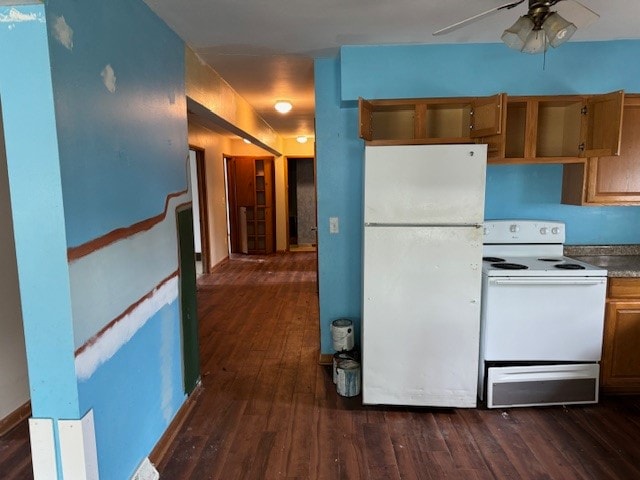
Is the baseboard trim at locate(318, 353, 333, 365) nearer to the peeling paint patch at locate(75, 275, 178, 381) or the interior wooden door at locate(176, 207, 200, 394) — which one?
the interior wooden door at locate(176, 207, 200, 394)

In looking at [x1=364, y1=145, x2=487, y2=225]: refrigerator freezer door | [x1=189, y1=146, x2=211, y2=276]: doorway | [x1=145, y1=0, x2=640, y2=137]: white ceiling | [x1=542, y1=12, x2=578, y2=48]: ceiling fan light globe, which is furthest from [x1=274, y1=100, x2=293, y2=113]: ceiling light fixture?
[x1=542, y1=12, x2=578, y2=48]: ceiling fan light globe

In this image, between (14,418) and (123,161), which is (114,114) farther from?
(14,418)

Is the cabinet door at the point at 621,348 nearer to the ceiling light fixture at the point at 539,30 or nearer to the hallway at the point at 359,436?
the hallway at the point at 359,436

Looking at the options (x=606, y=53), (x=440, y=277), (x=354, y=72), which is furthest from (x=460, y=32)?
(x=440, y=277)

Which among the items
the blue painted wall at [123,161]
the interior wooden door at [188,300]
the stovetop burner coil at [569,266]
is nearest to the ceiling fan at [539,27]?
the stovetop burner coil at [569,266]

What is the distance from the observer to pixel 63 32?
1.39 metres

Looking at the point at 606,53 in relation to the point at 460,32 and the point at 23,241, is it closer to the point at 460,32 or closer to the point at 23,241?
the point at 460,32

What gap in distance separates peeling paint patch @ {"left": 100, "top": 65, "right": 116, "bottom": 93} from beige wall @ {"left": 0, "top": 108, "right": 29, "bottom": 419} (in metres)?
1.17

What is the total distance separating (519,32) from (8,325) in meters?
3.04

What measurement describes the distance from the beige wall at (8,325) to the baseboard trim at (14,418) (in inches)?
0.8

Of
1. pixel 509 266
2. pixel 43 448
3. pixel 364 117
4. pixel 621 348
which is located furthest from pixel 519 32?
pixel 43 448

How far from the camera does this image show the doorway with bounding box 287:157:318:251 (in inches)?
365

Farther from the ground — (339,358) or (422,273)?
(422,273)

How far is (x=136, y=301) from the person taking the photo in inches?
75.0
